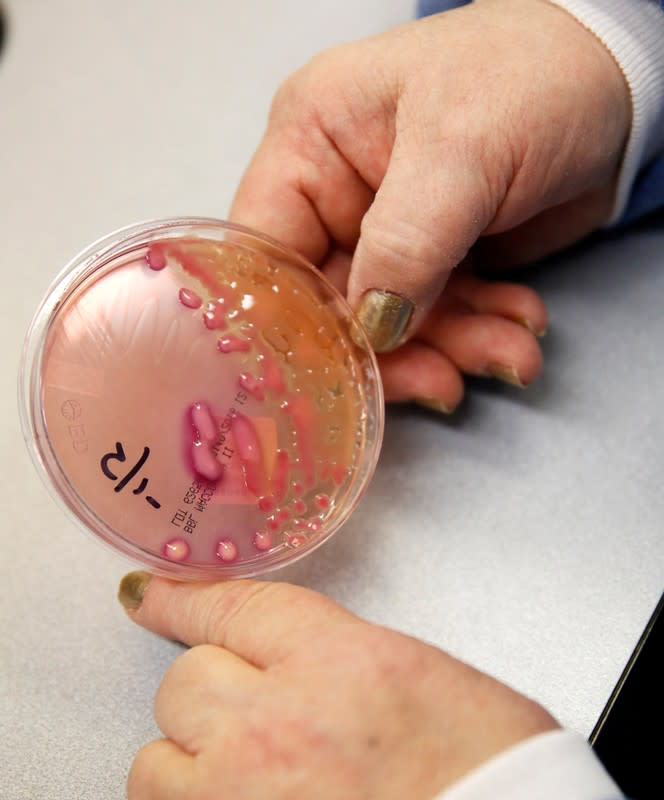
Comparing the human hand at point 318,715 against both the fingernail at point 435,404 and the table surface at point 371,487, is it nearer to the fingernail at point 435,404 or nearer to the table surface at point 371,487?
the table surface at point 371,487

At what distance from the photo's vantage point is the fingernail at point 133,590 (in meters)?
0.75

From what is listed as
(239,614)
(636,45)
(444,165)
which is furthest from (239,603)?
(636,45)

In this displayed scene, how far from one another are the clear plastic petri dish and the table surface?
0.32 ft

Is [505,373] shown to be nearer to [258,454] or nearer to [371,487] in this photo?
[371,487]

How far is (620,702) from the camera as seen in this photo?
75 centimetres

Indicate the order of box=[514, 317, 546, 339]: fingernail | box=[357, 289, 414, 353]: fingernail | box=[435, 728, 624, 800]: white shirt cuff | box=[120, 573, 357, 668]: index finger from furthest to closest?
1. box=[514, 317, 546, 339]: fingernail
2. box=[357, 289, 414, 353]: fingernail
3. box=[120, 573, 357, 668]: index finger
4. box=[435, 728, 624, 800]: white shirt cuff

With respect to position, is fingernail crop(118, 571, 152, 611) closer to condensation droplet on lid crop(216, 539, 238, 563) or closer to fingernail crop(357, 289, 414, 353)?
condensation droplet on lid crop(216, 539, 238, 563)

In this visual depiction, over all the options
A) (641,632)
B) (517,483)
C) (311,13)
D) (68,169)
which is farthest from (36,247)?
(641,632)

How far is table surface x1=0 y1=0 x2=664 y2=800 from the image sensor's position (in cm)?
75

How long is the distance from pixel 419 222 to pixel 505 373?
0.76 ft

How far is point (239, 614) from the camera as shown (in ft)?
2.25

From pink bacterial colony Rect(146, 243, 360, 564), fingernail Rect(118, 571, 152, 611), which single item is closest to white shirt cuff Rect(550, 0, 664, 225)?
pink bacterial colony Rect(146, 243, 360, 564)

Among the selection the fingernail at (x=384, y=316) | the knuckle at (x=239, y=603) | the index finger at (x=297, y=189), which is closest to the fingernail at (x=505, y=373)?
the fingernail at (x=384, y=316)

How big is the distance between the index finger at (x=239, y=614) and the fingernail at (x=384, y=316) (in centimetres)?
27
